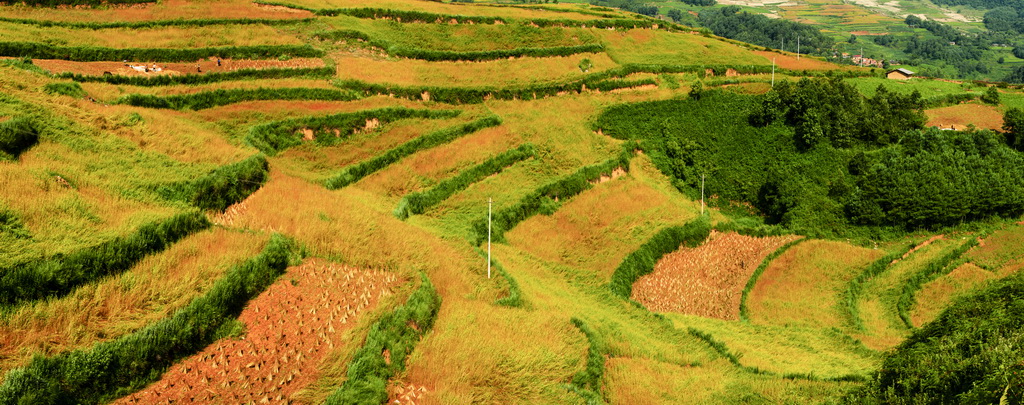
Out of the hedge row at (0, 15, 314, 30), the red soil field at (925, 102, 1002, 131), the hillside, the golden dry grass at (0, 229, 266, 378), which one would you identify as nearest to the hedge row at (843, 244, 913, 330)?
the hillside

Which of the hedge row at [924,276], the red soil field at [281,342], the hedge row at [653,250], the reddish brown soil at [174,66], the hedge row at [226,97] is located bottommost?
the hedge row at [924,276]

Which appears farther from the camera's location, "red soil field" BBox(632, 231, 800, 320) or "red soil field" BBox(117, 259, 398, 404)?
"red soil field" BBox(632, 231, 800, 320)

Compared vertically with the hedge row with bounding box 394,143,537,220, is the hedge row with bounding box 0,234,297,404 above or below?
above

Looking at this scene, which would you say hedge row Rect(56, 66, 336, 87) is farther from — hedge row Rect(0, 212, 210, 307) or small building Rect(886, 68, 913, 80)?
small building Rect(886, 68, 913, 80)

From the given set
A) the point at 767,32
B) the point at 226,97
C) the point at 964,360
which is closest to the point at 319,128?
the point at 226,97

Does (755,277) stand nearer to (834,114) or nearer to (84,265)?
(834,114)

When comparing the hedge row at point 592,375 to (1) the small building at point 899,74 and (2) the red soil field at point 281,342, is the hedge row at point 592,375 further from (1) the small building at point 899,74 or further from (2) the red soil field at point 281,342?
(1) the small building at point 899,74

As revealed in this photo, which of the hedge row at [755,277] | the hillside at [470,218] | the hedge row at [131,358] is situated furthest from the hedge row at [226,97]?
the hedge row at [755,277]
